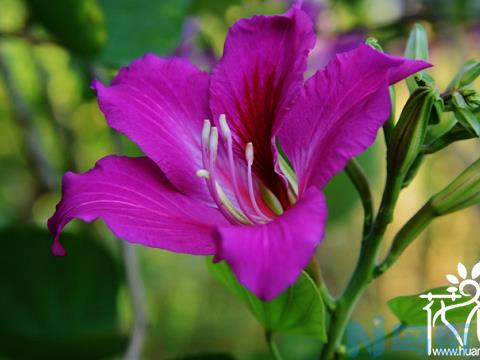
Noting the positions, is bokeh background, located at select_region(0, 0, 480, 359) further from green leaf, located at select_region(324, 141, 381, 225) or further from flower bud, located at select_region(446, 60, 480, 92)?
flower bud, located at select_region(446, 60, 480, 92)

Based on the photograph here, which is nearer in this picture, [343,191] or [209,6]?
[343,191]

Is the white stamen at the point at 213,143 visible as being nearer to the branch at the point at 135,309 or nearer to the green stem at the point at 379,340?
the green stem at the point at 379,340

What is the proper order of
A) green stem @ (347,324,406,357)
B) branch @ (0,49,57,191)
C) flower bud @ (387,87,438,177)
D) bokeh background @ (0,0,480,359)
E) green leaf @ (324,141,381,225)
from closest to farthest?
flower bud @ (387,87,438,177)
green stem @ (347,324,406,357)
bokeh background @ (0,0,480,359)
green leaf @ (324,141,381,225)
branch @ (0,49,57,191)

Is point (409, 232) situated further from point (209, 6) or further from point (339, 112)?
point (209, 6)

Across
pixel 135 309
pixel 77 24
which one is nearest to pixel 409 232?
pixel 135 309

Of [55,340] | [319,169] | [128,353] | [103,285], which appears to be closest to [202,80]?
[319,169]

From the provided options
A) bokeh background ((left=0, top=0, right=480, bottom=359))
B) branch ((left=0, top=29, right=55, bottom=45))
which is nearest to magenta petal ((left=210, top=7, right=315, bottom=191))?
bokeh background ((left=0, top=0, right=480, bottom=359))

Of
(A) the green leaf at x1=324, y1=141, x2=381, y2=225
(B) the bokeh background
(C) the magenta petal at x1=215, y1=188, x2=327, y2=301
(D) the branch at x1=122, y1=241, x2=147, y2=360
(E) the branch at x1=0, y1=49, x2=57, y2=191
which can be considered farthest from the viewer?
(E) the branch at x1=0, y1=49, x2=57, y2=191
